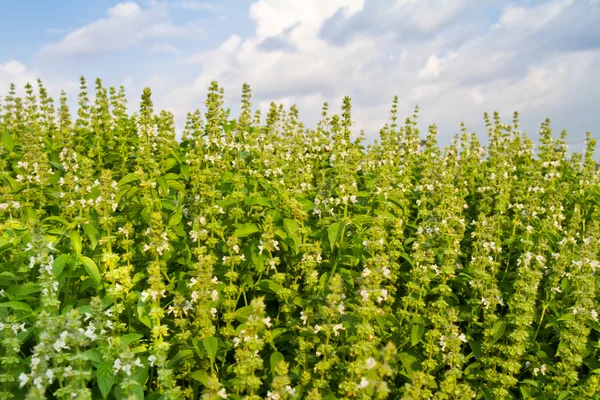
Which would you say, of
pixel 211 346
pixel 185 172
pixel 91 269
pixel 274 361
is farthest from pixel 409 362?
pixel 185 172

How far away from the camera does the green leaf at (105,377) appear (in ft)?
15.3

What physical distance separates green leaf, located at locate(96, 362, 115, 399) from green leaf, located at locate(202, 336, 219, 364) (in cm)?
89

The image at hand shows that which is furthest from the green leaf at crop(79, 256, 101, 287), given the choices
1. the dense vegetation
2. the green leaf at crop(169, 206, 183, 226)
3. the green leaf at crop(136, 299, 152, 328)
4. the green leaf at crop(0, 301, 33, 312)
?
the green leaf at crop(169, 206, 183, 226)

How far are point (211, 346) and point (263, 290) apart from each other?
1169 millimetres

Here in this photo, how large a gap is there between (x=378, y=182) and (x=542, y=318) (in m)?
2.91

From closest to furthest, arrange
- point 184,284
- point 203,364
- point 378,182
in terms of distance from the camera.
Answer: point 203,364 → point 184,284 → point 378,182

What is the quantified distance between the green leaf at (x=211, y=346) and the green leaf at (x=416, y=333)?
7.38ft

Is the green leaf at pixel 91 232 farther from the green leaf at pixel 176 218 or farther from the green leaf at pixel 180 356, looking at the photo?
the green leaf at pixel 180 356

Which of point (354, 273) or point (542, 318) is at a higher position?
point (354, 273)

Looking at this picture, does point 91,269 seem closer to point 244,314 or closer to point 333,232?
point 244,314

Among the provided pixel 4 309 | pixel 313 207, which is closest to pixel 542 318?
pixel 313 207

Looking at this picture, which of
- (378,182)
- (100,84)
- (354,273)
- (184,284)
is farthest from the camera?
(100,84)

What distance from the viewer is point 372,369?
12.8 ft

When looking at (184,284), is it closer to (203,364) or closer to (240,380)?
(203,364)
